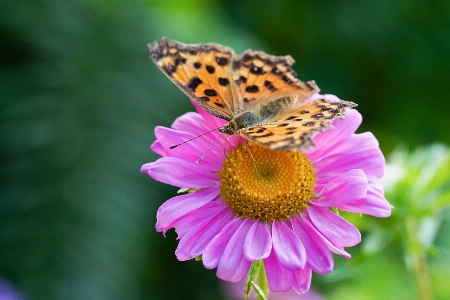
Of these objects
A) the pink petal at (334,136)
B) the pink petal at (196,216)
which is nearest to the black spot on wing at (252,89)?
the pink petal at (334,136)

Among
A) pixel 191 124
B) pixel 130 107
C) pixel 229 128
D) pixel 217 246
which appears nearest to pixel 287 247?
pixel 217 246

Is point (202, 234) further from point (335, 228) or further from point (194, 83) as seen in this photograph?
point (194, 83)

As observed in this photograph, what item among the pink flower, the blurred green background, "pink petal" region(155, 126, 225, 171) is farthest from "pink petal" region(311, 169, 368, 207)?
the blurred green background

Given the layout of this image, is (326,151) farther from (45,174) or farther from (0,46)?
(0,46)

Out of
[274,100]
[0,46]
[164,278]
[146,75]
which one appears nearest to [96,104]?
[146,75]

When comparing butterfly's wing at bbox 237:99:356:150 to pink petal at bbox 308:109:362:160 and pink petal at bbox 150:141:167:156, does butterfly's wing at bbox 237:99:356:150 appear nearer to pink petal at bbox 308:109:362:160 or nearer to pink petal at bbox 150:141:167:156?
pink petal at bbox 308:109:362:160
